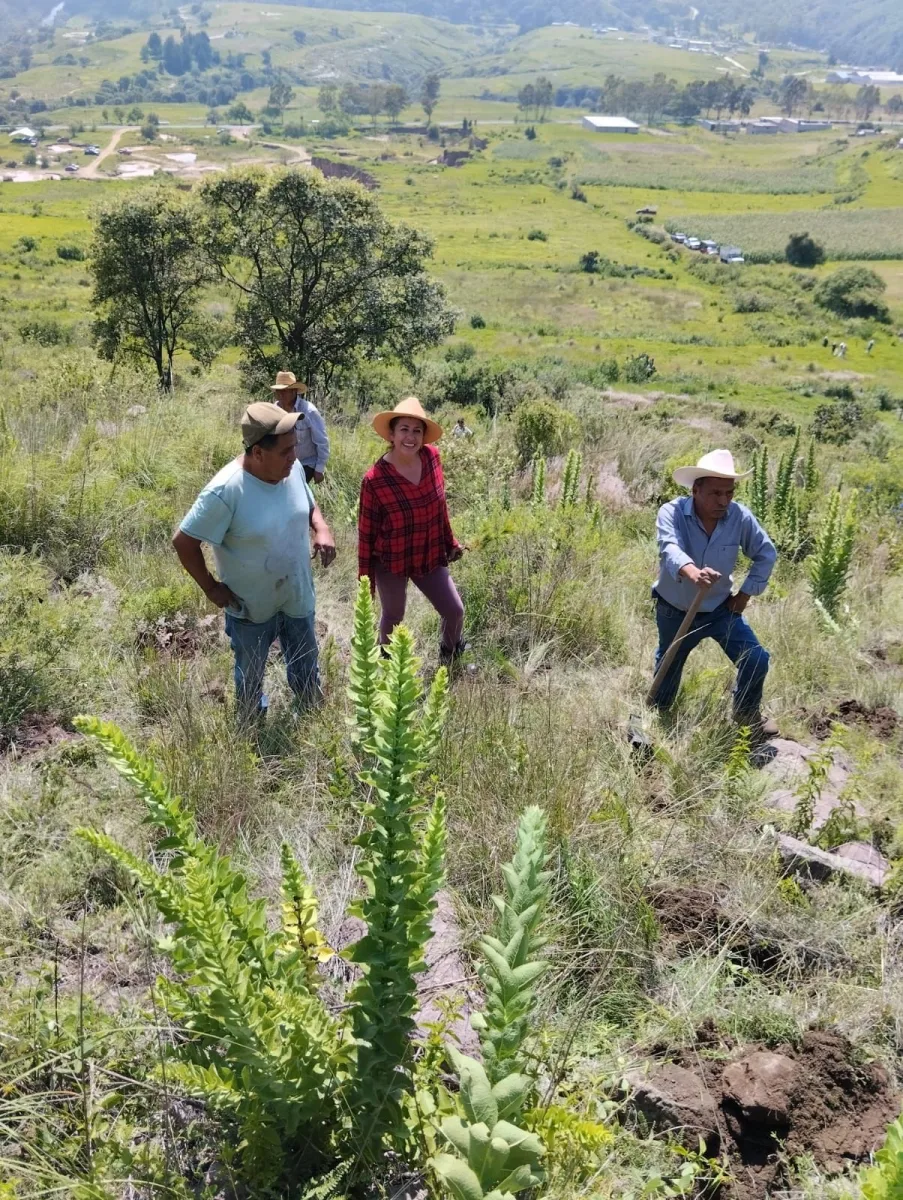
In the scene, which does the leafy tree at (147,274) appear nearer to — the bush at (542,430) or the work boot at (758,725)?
the bush at (542,430)

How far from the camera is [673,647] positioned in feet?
13.2

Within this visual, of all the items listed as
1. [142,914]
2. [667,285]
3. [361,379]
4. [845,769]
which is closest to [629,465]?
[845,769]

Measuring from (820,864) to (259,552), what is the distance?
2655mm

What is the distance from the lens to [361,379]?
789 inches

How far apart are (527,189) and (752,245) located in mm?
42790

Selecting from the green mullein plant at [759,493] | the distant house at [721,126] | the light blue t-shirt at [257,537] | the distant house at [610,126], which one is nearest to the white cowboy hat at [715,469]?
the light blue t-shirt at [257,537]

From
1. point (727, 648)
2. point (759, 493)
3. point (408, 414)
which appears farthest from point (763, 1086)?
point (759, 493)

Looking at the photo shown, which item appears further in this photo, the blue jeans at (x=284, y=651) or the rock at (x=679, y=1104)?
the blue jeans at (x=284, y=651)

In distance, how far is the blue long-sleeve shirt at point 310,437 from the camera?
5.92m

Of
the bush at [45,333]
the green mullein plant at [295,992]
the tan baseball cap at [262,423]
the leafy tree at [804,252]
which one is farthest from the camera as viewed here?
the leafy tree at [804,252]

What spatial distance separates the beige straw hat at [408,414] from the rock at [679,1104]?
3.05m

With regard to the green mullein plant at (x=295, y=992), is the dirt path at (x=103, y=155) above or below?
above

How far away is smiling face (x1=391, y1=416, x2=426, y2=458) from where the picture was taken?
4.25 metres

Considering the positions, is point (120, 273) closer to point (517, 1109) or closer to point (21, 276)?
point (517, 1109)
